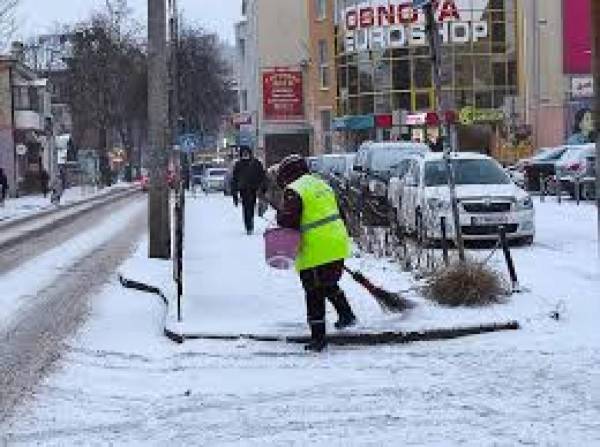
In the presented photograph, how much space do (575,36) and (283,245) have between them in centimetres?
5480

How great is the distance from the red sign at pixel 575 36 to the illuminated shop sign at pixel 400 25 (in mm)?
3906

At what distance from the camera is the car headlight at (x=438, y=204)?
20281mm

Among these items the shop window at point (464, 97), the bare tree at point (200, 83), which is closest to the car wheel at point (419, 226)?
the shop window at point (464, 97)

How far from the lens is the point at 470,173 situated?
21.8 metres

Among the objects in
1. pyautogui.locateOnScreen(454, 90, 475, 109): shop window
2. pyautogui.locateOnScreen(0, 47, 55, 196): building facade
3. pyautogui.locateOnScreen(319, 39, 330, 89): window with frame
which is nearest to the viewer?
pyautogui.locateOnScreen(454, 90, 475, 109): shop window

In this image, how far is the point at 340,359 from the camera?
10.3 metres

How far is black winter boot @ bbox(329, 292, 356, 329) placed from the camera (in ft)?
37.1

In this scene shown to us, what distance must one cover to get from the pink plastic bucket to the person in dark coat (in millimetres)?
13956

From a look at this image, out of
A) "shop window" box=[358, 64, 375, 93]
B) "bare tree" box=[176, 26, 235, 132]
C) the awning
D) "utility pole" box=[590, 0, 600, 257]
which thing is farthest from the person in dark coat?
"shop window" box=[358, 64, 375, 93]

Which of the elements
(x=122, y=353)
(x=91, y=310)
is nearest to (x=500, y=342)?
(x=122, y=353)

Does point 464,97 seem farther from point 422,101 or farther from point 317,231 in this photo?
point 317,231

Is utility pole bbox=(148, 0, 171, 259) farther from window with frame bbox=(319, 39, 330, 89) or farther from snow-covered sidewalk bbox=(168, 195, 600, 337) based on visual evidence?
window with frame bbox=(319, 39, 330, 89)

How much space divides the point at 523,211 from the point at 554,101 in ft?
149

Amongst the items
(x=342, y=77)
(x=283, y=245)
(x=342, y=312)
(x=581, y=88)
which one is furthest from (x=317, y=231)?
(x=342, y=77)
